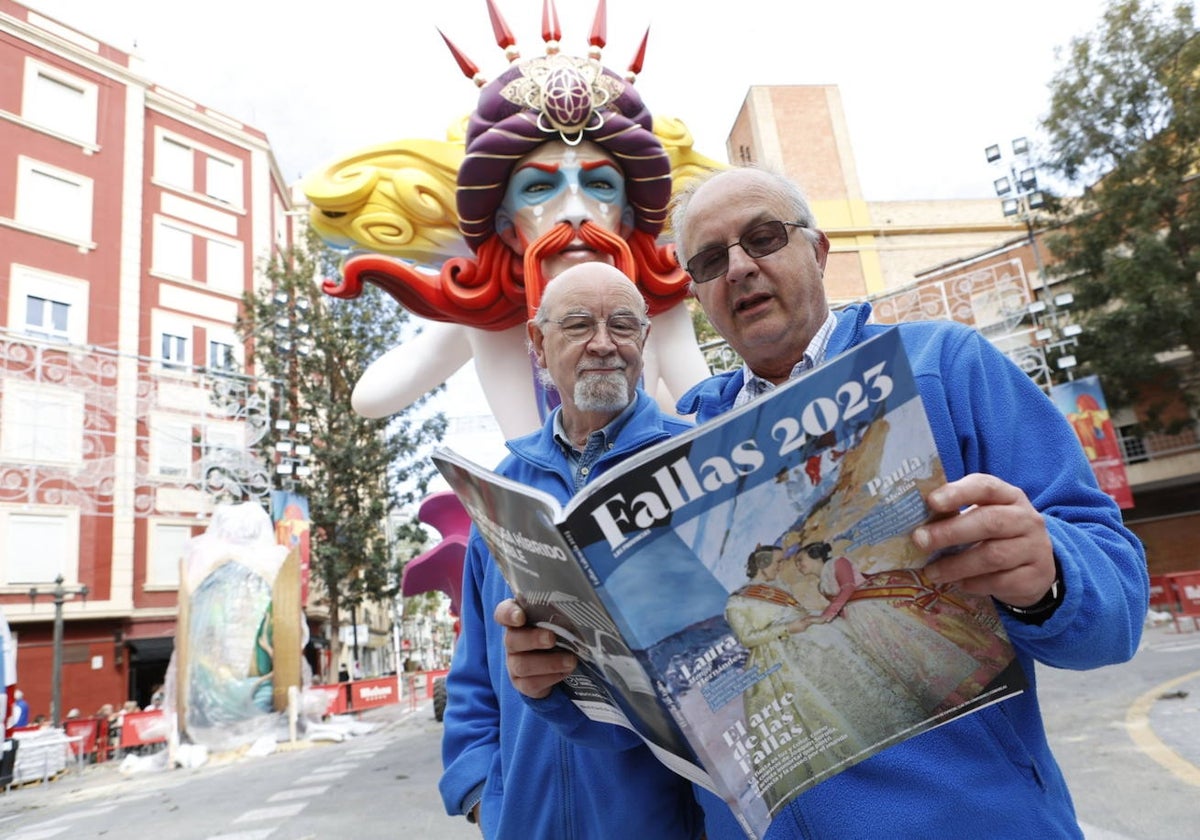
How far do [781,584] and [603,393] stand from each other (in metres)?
0.84

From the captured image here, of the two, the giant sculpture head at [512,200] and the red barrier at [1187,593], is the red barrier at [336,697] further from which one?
the red barrier at [1187,593]

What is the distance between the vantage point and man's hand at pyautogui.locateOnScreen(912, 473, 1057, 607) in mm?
869

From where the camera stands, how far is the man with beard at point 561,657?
1469 millimetres

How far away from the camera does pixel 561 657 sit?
1.20 m

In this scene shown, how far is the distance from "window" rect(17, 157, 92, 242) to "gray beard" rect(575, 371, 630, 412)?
21739mm

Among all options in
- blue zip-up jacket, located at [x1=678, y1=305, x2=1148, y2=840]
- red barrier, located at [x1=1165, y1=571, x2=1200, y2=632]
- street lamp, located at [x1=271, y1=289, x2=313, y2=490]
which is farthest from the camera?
street lamp, located at [x1=271, y1=289, x2=313, y2=490]

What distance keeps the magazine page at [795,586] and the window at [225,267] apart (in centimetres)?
2334

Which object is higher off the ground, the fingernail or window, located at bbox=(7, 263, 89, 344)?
window, located at bbox=(7, 263, 89, 344)

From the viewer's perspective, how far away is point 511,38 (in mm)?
4152

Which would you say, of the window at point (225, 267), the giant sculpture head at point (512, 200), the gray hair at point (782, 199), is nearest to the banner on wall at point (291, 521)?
the giant sculpture head at point (512, 200)

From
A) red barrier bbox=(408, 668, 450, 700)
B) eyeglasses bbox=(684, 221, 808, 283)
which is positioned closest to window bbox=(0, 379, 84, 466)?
red barrier bbox=(408, 668, 450, 700)

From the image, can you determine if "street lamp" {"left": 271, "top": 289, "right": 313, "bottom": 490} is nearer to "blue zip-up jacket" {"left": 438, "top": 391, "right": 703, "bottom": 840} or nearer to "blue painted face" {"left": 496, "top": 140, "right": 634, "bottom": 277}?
"blue painted face" {"left": 496, "top": 140, "right": 634, "bottom": 277}

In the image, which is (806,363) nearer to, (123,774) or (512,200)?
(512,200)

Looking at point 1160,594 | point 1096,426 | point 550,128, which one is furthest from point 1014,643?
point 1160,594
